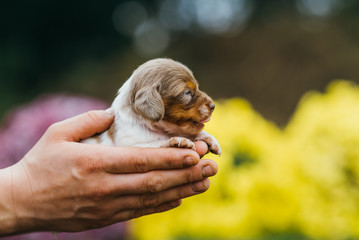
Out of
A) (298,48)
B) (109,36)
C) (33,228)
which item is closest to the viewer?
(33,228)

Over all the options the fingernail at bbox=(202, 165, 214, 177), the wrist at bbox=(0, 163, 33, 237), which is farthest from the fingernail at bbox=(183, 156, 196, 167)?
the wrist at bbox=(0, 163, 33, 237)

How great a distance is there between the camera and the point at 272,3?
41.2 ft

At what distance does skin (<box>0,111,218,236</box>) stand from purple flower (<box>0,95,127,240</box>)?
2047mm

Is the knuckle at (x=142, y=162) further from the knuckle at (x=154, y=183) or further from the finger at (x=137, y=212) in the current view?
the finger at (x=137, y=212)

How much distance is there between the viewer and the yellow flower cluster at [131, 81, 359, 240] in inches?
179

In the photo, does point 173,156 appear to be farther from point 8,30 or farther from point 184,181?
point 8,30

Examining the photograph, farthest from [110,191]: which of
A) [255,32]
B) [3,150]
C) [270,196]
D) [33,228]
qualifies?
[255,32]

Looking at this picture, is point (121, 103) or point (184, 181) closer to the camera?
point (184, 181)

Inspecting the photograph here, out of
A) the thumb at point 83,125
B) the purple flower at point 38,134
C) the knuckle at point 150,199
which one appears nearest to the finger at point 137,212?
the knuckle at point 150,199

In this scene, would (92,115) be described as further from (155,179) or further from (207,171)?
(207,171)

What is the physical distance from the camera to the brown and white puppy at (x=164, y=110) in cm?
266

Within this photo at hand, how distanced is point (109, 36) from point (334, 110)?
9859 millimetres

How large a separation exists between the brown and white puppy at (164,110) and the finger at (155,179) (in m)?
0.17

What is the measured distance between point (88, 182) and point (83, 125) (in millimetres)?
457
